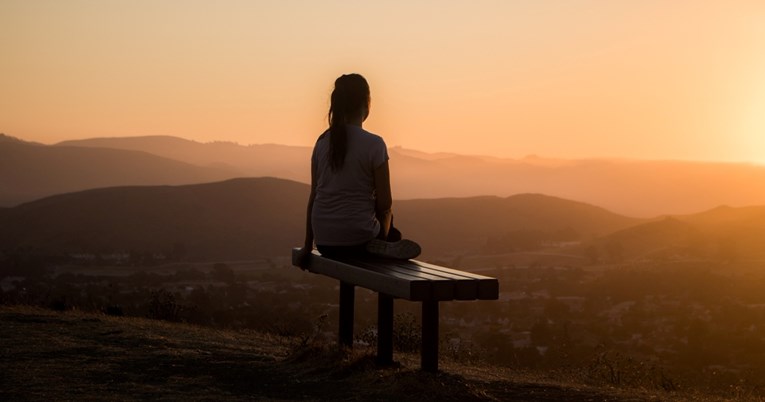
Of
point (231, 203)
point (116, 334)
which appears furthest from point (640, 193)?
point (116, 334)

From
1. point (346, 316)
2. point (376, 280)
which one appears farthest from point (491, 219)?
point (376, 280)

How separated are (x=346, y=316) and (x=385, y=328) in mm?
848

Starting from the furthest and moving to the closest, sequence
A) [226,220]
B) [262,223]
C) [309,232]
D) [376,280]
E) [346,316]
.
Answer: [262,223]
[226,220]
[346,316]
[309,232]
[376,280]

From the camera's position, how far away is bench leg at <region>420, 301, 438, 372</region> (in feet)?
Result: 22.7

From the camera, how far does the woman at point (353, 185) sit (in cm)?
775

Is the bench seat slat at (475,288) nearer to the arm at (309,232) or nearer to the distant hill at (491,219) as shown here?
the arm at (309,232)

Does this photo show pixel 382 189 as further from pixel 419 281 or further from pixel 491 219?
pixel 491 219

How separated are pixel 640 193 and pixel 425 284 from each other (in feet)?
642

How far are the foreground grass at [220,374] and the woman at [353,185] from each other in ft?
3.16

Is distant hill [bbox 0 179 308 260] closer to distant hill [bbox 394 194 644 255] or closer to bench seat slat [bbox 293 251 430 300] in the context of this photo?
distant hill [bbox 394 194 644 255]

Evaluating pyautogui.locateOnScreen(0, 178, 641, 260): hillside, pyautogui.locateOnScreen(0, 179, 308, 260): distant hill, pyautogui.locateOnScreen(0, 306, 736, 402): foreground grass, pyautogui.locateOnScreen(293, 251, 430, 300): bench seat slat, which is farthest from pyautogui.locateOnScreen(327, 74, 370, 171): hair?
pyautogui.locateOnScreen(0, 179, 308, 260): distant hill

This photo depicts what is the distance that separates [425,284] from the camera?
6449mm

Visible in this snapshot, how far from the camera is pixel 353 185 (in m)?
7.80

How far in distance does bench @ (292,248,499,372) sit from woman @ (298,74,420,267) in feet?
0.47
